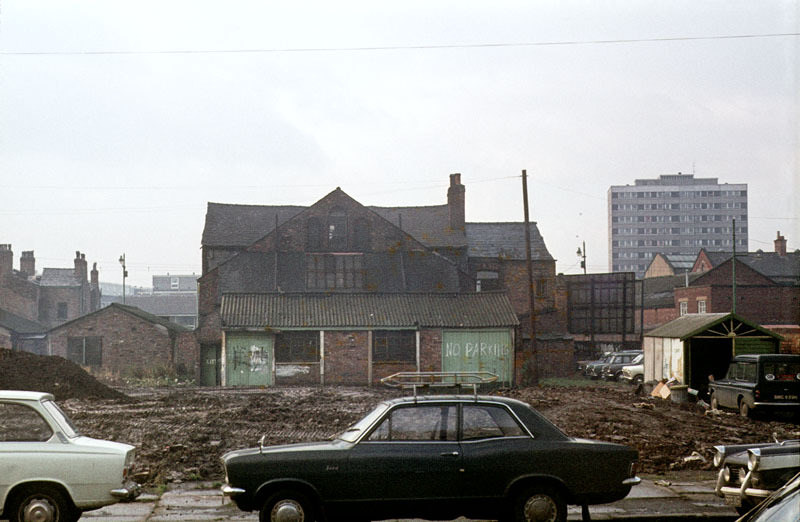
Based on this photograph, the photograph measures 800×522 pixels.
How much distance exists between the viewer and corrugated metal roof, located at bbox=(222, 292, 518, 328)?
37031 mm

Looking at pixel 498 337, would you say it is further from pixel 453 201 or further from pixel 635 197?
pixel 635 197

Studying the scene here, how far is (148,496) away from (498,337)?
2694cm

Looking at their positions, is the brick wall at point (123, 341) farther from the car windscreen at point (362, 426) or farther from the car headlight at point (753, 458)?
the car headlight at point (753, 458)

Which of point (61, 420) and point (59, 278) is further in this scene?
point (59, 278)

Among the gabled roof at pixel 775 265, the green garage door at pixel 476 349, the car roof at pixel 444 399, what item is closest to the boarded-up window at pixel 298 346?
the green garage door at pixel 476 349

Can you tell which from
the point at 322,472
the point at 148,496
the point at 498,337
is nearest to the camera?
the point at 322,472

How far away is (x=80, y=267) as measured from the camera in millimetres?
74688

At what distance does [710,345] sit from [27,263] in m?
61.8

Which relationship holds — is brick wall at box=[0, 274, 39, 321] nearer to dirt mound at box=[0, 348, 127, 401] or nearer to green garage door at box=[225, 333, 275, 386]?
green garage door at box=[225, 333, 275, 386]

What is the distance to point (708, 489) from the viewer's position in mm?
11898

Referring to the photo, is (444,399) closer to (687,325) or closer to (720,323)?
(720,323)

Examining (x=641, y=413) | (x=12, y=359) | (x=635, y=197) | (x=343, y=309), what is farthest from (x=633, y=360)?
(x=635, y=197)

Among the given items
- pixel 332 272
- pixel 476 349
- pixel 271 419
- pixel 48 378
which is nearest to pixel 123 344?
pixel 332 272

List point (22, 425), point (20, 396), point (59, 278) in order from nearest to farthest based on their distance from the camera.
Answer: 1. point (22, 425)
2. point (20, 396)
3. point (59, 278)
